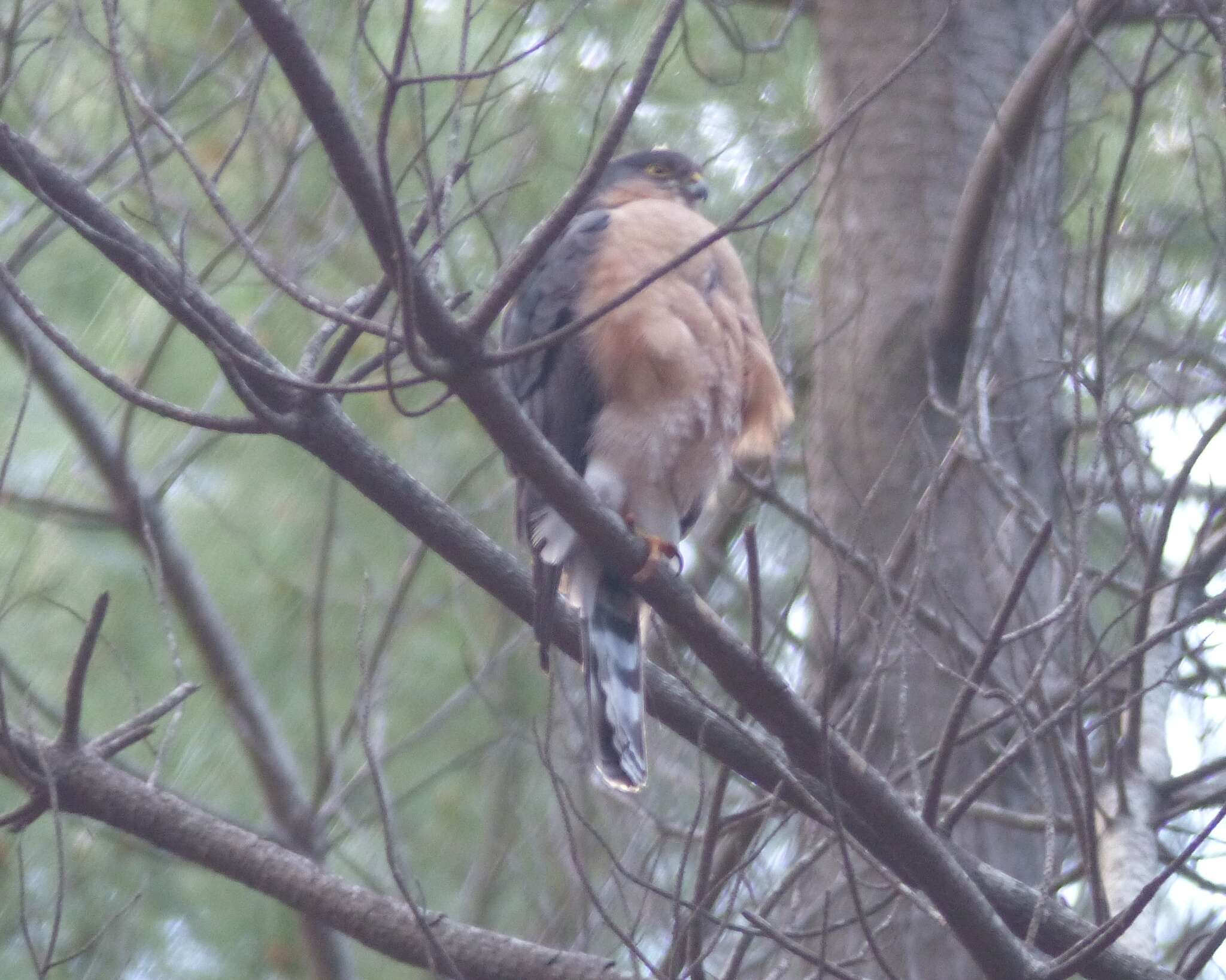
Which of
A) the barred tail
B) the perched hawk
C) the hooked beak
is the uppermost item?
the hooked beak

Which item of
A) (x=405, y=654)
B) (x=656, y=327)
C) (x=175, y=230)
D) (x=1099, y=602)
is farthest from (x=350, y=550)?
(x=1099, y=602)

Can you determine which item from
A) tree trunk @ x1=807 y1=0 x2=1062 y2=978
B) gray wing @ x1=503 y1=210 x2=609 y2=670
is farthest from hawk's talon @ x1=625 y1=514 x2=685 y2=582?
tree trunk @ x1=807 y1=0 x2=1062 y2=978

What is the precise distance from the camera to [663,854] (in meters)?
3.71

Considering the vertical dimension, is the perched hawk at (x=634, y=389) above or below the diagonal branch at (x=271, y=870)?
above

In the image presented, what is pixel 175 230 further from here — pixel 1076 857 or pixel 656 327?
pixel 1076 857

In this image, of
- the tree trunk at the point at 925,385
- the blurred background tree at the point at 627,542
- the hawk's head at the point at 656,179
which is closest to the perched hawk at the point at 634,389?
the blurred background tree at the point at 627,542

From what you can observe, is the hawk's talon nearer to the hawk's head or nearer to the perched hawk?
the perched hawk

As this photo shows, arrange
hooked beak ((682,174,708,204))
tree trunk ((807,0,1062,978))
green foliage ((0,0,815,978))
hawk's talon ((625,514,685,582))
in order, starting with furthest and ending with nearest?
hooked beak ((682,174,708,204)) → green foliage ((0,0,815,978)) → tree trunk ((807,0,1062,978)) → hawk's talon ((625,514,685,582))

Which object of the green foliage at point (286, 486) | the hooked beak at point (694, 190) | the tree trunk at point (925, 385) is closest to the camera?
the tree trunk at point (925, 385)

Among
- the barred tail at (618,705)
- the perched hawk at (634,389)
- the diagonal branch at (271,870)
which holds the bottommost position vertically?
the diagonal branch at (271,870)

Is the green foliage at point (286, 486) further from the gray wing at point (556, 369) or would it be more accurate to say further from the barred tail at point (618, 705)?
the barred tail at point (618, 705)

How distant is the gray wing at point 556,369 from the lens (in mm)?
3092

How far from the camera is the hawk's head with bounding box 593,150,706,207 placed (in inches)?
149

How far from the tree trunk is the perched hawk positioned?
33 cm
